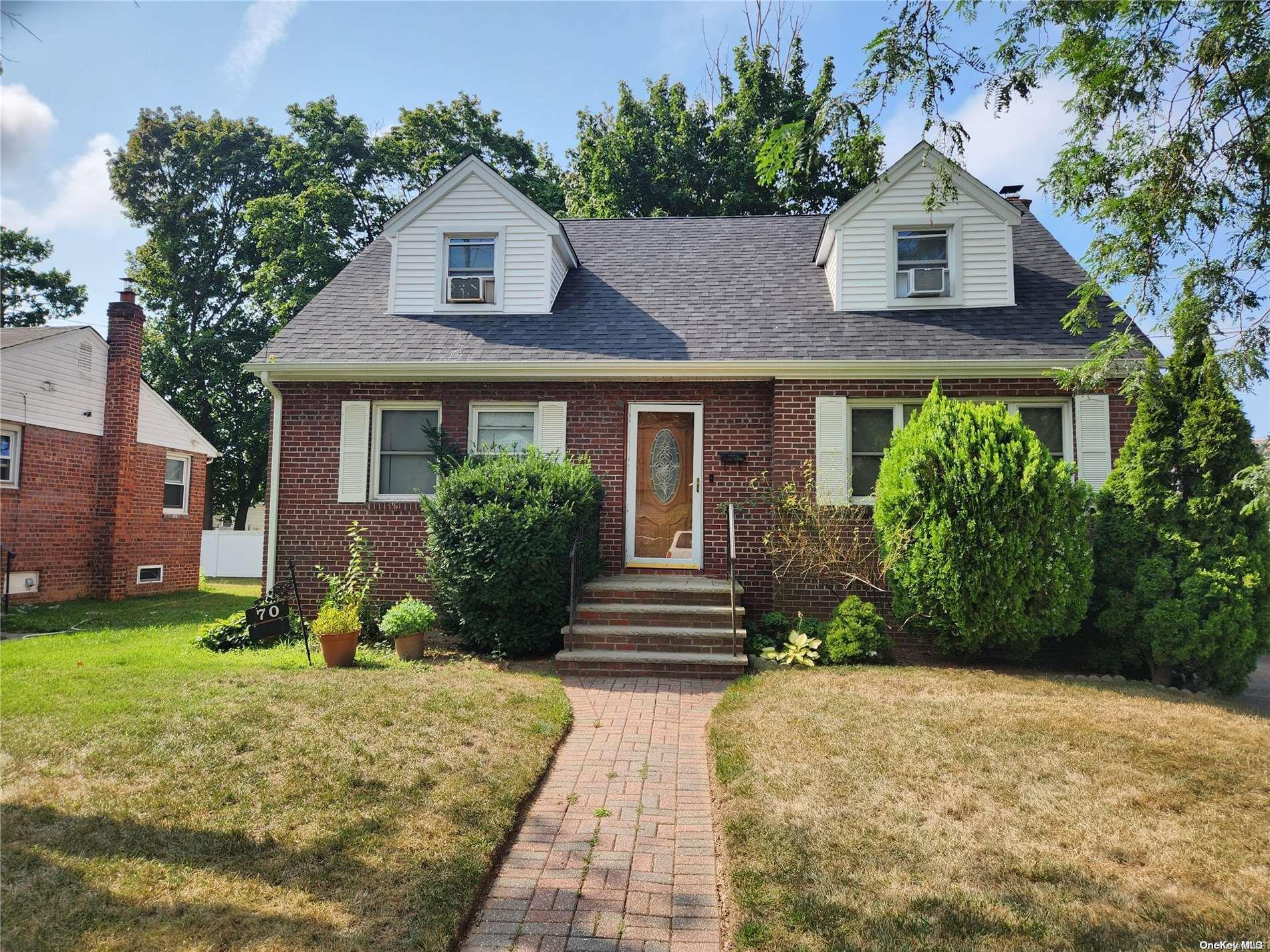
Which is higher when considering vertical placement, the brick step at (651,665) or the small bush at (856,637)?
the small bush at (856,637)

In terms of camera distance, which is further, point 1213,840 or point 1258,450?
point 1258,450

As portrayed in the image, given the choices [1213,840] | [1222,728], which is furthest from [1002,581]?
[1213,840]

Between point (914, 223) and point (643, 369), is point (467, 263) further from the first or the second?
point (914, 223)

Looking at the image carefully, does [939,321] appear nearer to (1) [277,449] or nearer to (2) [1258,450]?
(2) [1258,450]

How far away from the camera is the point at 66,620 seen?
34.1 ft

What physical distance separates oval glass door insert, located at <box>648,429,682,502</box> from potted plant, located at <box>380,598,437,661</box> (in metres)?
3.41

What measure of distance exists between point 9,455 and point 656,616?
1185 cm

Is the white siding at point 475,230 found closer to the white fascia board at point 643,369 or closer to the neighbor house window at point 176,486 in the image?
the white fascia board at point 643,369

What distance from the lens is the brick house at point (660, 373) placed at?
29.6 feet

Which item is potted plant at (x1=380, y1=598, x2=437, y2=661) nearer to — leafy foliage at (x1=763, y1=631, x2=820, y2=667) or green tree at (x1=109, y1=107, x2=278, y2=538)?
leafy foliage at (x1=763, y1=631, x2=820, y2=667)

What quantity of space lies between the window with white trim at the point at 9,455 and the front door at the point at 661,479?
35.1 ft

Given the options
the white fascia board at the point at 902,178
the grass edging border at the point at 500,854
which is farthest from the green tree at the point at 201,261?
the grass edging border at the point at 500,854

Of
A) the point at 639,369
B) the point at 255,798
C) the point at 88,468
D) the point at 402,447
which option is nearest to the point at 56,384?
the point at 88,468

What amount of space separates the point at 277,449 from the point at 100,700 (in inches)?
187
